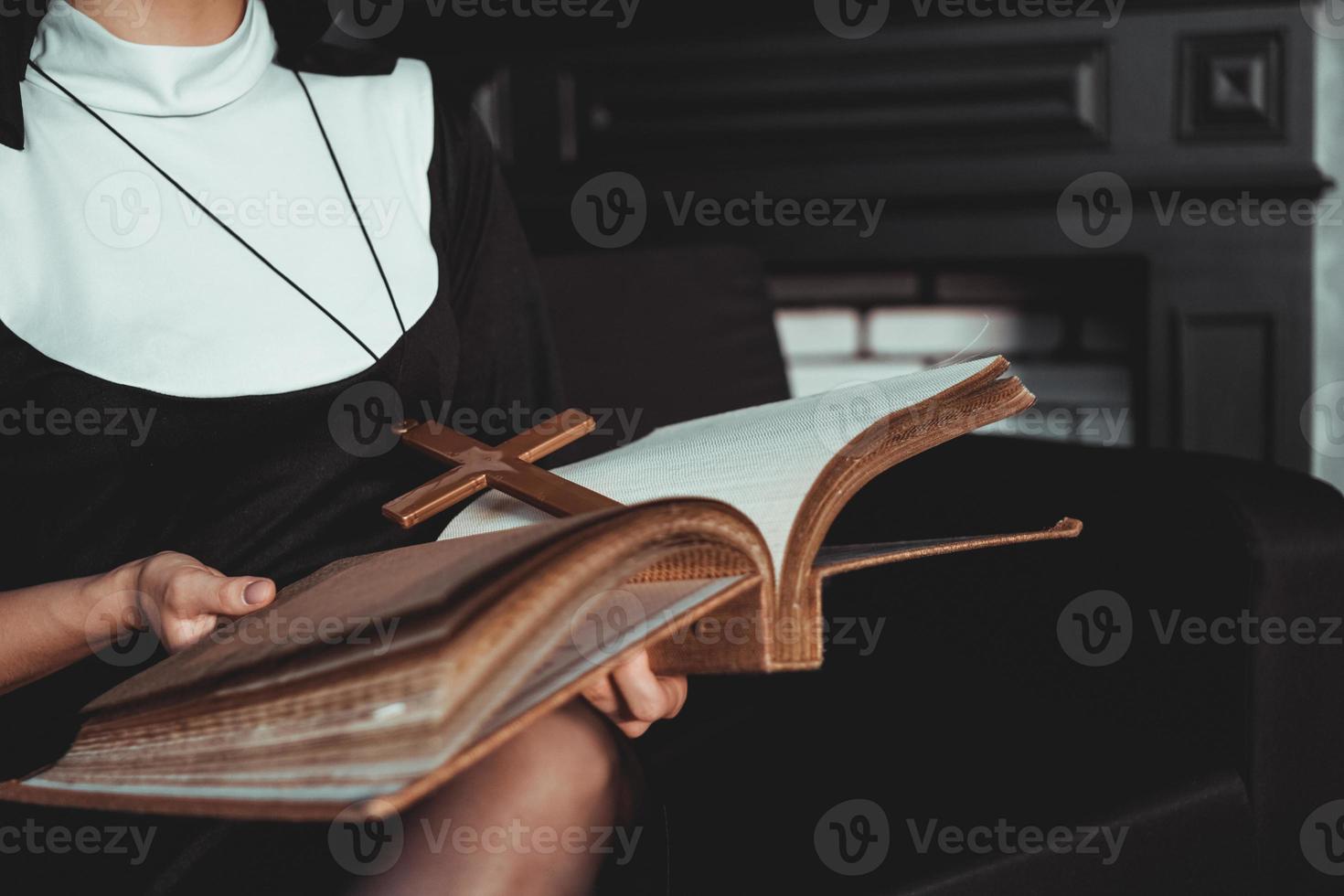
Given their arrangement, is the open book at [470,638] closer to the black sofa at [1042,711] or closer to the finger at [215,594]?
the finger at [215,594]

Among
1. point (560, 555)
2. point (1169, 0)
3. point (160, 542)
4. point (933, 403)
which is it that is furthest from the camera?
point (1169, 0)

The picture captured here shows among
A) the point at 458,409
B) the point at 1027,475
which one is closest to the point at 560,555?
the point at 458,409

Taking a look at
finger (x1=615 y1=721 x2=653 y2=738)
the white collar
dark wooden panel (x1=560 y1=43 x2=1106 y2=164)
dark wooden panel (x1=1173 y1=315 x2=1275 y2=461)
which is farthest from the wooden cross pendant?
dark wooden panel (x1=1173 y1=315 x2=1275 y2=461)

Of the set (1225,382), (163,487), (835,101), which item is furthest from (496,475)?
(1225,382)

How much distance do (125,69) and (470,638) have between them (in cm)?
65

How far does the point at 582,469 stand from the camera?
28.6 inches

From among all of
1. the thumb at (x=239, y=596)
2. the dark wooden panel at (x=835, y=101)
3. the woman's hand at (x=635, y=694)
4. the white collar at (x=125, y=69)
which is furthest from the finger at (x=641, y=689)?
the dark wooden panel at (x=835, y=101)

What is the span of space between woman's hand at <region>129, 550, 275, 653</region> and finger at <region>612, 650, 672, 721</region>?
0.60 feet

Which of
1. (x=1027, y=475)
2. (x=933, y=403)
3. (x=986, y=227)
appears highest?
(x=986, y=227)

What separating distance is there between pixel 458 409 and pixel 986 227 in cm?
103

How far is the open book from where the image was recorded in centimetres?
42

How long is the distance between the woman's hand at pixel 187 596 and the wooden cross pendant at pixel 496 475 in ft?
0.37

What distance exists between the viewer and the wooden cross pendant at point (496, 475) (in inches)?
26.1

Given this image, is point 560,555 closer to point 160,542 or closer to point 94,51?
point 160,542
